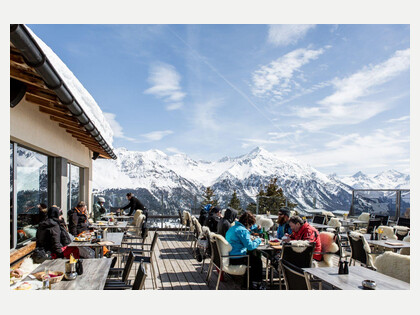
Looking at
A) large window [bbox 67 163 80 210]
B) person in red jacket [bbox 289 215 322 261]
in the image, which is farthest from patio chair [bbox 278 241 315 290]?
large window [bbox 67 163 80 210]

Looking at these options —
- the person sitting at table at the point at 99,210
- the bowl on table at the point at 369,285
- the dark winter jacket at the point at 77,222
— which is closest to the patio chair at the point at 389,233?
the bowl on table at the point at 369,285

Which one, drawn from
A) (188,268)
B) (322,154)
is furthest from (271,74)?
(322,154)

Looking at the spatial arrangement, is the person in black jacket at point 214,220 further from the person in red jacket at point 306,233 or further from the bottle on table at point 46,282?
the bottle on table at point 46,282

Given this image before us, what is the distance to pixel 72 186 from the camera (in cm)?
987

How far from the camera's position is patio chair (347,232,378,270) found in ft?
15.8

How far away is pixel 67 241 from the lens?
4.78 meters

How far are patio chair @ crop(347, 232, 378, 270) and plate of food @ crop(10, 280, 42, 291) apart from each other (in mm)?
4275

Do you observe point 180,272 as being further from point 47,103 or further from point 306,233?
point 47,103

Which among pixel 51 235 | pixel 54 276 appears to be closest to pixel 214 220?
pixel 51 235

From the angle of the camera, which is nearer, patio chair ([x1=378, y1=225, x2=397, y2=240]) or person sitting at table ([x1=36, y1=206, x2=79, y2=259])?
person sitting at table ([x1=36, y1=206, x2=79, y2=259])

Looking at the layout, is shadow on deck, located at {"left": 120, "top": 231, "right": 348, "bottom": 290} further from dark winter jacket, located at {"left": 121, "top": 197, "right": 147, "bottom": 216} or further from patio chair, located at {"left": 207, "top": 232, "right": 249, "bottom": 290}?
dark winter jacket, located at {"left": 121, "top": 197, "right": 147, "bottom": 216}
